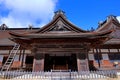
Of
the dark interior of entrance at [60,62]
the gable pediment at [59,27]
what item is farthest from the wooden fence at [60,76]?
the gable pediment at [59,27]

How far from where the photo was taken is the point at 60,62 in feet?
63.1

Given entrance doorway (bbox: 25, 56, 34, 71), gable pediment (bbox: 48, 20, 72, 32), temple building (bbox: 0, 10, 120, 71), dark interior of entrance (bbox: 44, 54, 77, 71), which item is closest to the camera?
temple building (bbox: 0, 10, 120, 71)

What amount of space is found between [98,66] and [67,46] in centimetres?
558

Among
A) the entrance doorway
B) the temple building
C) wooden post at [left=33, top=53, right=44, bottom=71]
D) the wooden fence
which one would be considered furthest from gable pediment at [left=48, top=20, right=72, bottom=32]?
the wooden fence

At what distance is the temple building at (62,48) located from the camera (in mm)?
14805

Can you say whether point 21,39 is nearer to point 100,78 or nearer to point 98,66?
point 100,78

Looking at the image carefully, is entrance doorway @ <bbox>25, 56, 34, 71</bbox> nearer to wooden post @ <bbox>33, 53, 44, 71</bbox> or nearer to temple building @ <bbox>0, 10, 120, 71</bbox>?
temple building @ <bbox>0, 10, 120, 71</bbox>

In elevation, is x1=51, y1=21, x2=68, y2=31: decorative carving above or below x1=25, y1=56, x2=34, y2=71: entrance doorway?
above

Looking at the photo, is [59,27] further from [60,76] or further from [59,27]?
[60,76]

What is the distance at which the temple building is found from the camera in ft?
48.6

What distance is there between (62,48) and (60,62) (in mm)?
4329

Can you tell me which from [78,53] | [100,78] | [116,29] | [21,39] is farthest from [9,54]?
[116,29]

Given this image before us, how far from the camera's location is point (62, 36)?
14.7 meters

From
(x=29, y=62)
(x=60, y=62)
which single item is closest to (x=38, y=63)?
(x=60, y=62)
